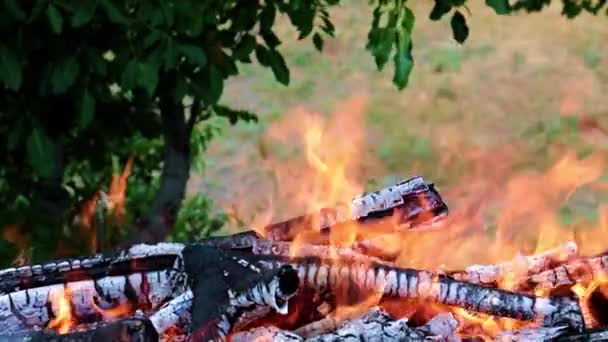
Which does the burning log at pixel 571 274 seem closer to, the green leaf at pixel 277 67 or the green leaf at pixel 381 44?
the green leaf at pixel 381 44

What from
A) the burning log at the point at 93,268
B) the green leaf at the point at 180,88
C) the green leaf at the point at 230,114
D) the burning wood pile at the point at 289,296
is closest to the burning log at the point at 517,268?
the burning wood pile at the point at 289,296

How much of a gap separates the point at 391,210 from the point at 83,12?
0.87 m

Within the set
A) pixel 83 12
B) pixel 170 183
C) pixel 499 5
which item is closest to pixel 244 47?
pixel 83 12

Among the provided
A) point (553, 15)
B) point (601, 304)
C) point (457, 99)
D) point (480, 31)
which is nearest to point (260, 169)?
point (457, 99)

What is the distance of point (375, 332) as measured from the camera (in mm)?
1947

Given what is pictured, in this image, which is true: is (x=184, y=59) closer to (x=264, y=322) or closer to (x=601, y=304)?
(x=264, y=322)

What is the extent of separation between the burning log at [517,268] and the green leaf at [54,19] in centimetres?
107

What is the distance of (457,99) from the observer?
23.5 ft

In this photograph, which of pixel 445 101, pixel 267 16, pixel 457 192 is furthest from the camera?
pixel 445 101

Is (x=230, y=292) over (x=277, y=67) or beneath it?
beneath

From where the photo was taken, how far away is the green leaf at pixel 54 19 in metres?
2.56

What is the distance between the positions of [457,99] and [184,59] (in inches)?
172

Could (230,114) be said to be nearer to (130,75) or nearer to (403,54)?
(130,75)

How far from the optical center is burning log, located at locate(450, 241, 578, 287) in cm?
227
